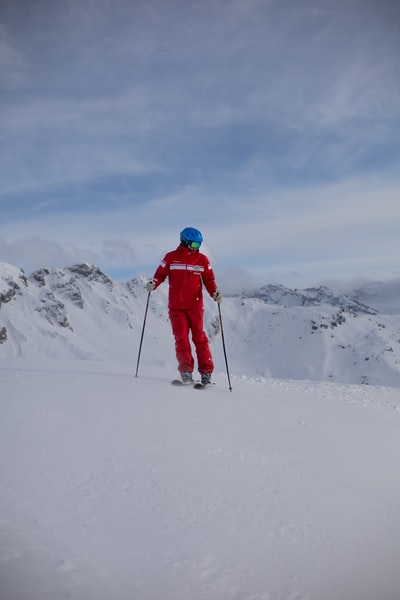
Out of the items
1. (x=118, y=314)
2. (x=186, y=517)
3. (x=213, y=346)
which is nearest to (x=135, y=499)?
(x=186, y=517)

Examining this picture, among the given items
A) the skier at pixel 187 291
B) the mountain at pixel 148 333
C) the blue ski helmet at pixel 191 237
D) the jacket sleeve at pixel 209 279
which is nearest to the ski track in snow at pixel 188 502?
the skier at pixel 187 291

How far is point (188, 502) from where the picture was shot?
301 centimetres

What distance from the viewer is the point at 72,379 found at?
6566 mm

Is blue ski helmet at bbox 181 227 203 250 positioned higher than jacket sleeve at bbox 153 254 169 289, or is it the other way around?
blue ski helmet at bbox 181 227 203 250

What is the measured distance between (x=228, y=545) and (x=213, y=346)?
6541 inches

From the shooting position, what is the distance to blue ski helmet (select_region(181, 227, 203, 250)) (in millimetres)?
7680

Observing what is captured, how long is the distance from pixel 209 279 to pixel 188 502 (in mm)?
5377

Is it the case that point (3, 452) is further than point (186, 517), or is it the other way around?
point (3, 452)

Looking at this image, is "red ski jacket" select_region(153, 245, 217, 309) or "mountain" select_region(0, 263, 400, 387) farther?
"mountain" select_region(0, 263, 400, 387)

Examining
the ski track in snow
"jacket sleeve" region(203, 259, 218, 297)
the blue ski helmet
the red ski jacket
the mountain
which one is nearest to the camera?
the ski track in snow

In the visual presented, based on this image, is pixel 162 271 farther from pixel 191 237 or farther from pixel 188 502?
pixel 188 502

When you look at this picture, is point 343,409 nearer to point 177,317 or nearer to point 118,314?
point 177,317

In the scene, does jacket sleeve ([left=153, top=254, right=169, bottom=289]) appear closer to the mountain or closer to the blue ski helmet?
the blue ski helmet

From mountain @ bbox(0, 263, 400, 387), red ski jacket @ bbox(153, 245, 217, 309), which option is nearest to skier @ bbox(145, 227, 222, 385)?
red ski jacket @ bbox(153, 245, 217, 309)
